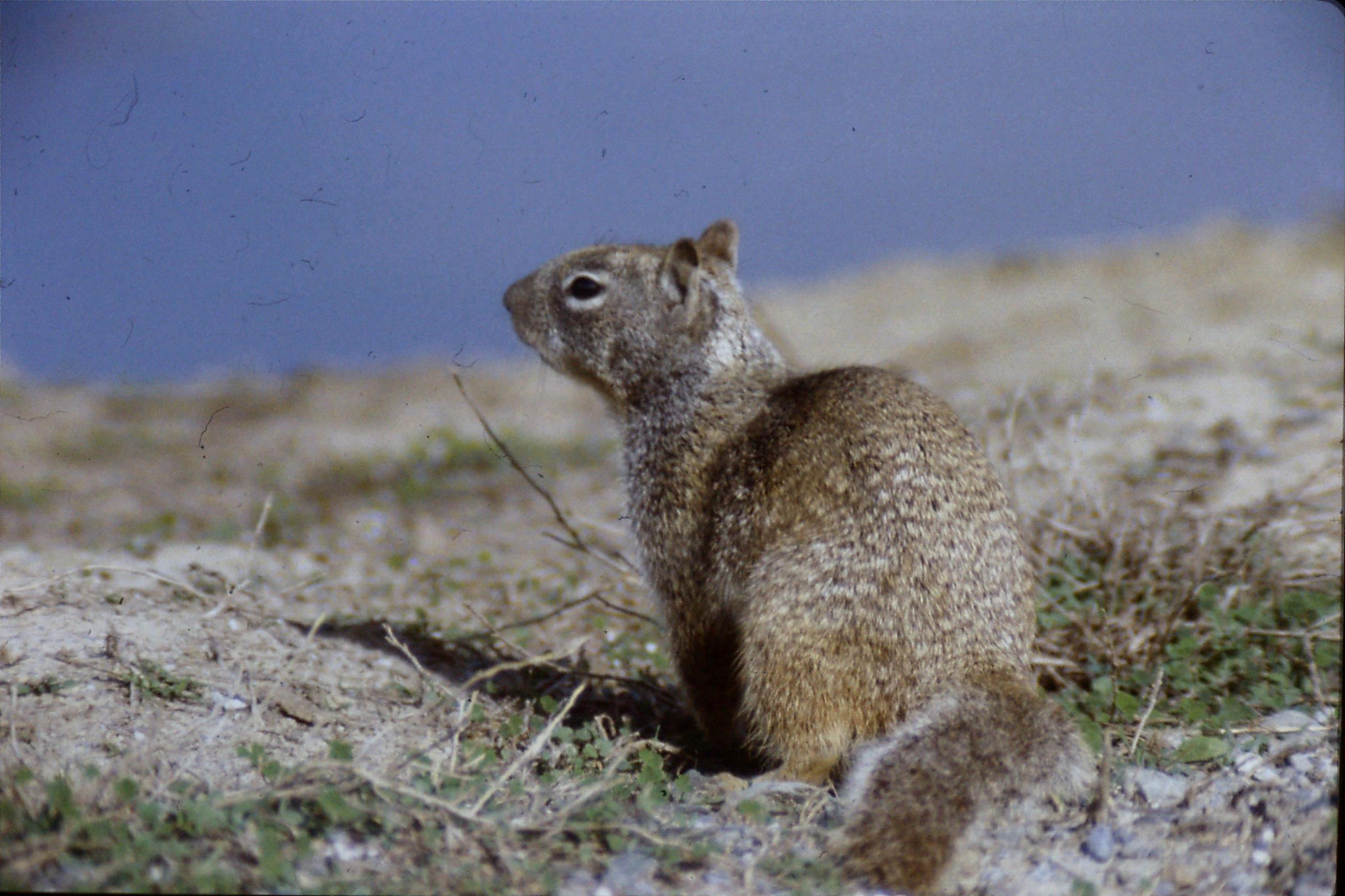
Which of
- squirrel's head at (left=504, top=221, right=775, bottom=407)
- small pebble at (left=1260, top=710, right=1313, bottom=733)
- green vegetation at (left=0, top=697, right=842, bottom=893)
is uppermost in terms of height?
squirrel's head at (left=504, top=221, right=775, bottom=407)

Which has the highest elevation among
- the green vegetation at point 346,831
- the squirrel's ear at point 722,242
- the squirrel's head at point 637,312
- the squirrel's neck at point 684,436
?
the squirrel's ear at point 722,242

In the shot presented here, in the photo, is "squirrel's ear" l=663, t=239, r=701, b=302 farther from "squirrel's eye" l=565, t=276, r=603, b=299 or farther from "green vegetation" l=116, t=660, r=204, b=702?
"green vegetation" l=116, t=660, r=204, b=702

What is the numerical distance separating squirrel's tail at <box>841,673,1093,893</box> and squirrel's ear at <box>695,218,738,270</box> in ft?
6.57

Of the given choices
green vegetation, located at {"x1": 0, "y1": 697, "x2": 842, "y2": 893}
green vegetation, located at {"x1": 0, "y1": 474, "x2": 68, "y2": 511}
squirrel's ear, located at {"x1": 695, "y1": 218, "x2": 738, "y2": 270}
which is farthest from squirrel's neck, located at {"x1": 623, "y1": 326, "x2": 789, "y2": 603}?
green vegetation, located at {"x1": 0, "y1": 474, "x2": 68, "y2": 511}

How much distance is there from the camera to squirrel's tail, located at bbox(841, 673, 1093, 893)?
2643 mm

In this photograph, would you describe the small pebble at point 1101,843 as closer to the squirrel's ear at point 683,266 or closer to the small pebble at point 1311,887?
the small pebble at point 1311,887

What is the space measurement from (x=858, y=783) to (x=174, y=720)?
204 centimetres

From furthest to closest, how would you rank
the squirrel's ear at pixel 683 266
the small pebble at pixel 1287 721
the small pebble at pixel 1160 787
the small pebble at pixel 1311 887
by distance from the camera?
the squirrel's ear at pixel 683 266
the small pebble at pixel 1287 721
the small pebble at pixel 1160 787
the small pebble at pixel 1311 887

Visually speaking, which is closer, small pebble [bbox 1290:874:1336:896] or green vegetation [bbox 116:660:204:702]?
small pebble [bbox 1290:874:1336:896]

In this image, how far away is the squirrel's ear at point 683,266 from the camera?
4109mm

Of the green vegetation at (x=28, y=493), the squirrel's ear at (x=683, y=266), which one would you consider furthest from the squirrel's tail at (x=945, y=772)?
the green vegetation at (x=28, y=493)

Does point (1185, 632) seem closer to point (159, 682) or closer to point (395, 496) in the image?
point (159, 682)

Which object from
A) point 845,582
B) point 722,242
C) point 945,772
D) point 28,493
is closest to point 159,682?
point 845,582

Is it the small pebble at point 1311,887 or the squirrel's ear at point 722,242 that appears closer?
the small pebble at point 1311,887
